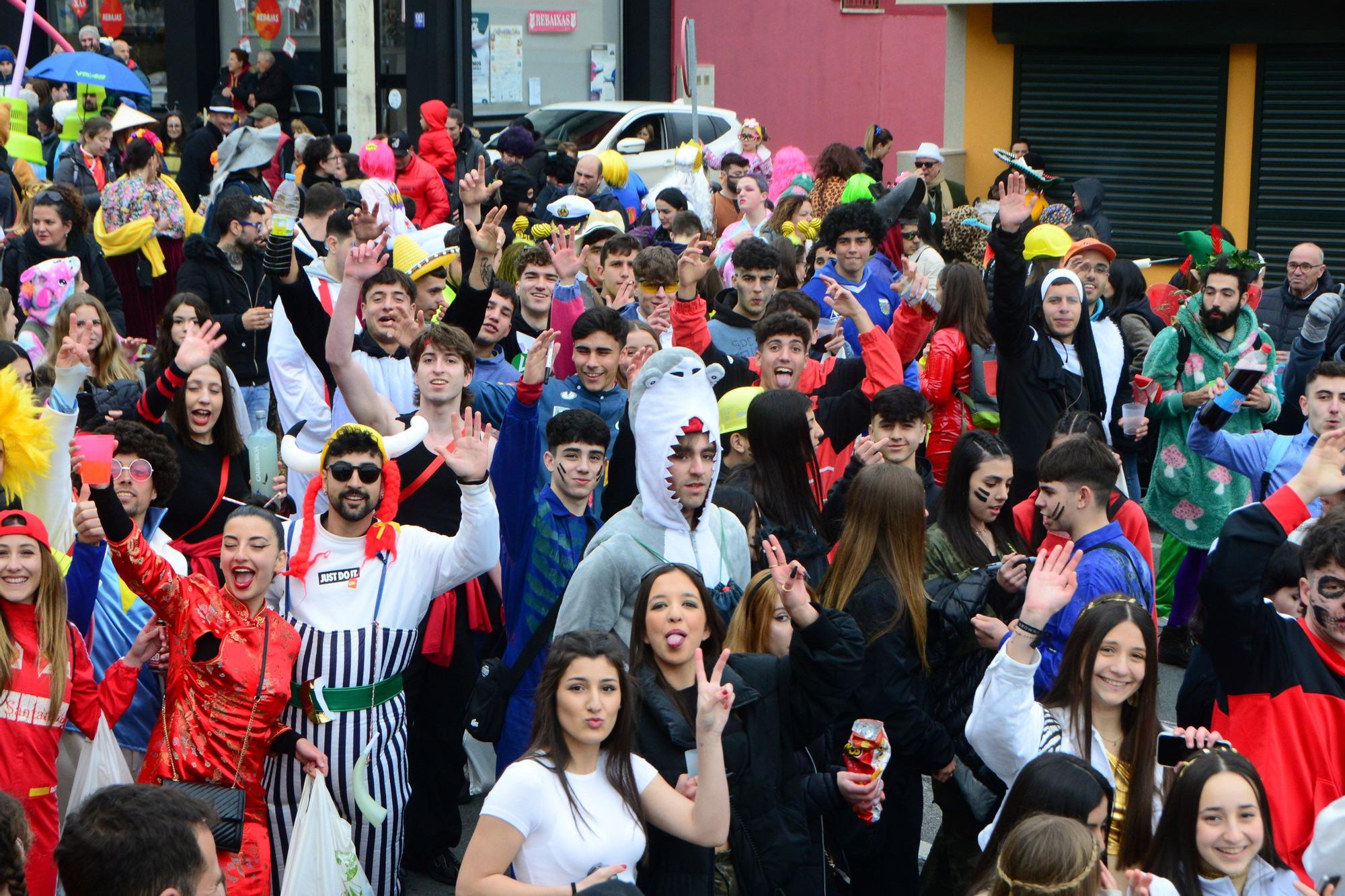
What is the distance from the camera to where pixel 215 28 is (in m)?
25.6

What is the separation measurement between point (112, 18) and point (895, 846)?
24.8 m

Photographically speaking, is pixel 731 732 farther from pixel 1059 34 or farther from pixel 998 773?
pixel 1059 34

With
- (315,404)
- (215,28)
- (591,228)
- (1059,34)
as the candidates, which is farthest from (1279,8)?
(215,28)

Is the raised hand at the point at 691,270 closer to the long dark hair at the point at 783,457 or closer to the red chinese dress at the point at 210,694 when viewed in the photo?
the long dark hair at the point at 783,457

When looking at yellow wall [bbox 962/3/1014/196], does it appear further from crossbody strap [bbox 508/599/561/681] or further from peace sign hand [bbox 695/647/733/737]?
peace sign hand [bbox 695/647/733/737]

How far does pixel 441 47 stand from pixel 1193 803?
67.6 feet

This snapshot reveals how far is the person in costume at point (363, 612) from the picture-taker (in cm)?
493

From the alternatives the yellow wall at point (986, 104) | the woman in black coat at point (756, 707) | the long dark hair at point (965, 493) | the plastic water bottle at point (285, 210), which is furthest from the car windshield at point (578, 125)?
the woman in black coat at point (756, 707)

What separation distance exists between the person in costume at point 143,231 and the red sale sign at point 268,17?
1445cm

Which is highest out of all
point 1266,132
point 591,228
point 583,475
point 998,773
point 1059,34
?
point 1059,34

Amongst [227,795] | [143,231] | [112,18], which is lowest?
[227,795]

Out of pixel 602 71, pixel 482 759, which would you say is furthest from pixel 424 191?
pixel 602 71

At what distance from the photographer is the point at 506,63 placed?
965 inches

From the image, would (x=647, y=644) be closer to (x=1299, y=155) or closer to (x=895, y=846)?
(x=895, y=846)
